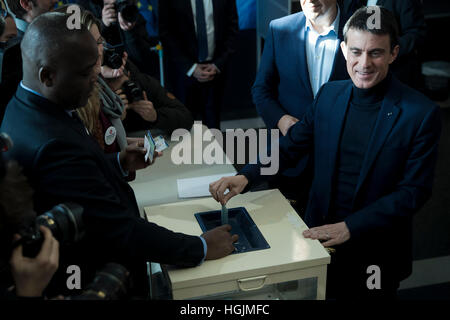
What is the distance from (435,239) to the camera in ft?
10.5

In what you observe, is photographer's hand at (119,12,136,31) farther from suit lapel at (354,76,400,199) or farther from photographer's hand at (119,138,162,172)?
suit lapel at (354,76,400,199)

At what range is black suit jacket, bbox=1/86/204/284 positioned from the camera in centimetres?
144

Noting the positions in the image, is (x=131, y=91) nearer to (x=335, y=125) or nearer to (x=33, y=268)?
(x=335, y=125)

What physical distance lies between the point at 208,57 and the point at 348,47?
2.12 metres

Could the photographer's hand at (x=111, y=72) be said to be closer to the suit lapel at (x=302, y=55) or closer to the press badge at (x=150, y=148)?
the press badge at (x=150, y=148)

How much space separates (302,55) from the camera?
249 cm

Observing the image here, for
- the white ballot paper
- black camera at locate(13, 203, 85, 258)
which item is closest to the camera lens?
black camera at locate(13, 203, 85, 258)

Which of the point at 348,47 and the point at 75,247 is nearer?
the point at 75,247

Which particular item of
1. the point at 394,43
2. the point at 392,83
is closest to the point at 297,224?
the point at 392,83

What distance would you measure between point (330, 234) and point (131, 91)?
4.19 ft

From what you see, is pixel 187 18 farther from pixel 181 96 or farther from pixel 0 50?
pixel 0 50

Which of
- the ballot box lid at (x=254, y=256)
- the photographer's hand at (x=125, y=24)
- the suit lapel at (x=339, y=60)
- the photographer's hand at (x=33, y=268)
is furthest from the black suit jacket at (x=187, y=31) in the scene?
the photographer's hand at (x=33, y=268)

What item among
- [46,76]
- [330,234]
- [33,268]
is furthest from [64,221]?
[330,234]

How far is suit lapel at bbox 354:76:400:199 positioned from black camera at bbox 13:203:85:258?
1.05m
